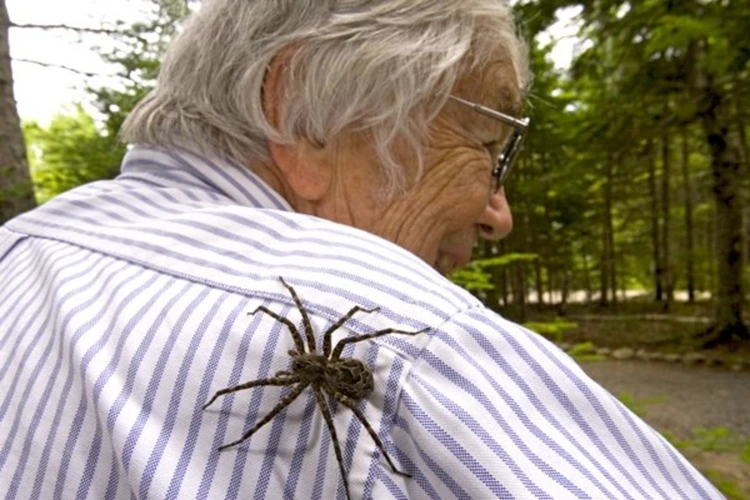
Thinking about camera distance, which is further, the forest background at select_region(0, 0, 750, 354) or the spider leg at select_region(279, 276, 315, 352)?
the forest background at select_region(0, 0, 750, 354)

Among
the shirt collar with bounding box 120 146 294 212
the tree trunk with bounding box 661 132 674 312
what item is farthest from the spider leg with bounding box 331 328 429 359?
the tree trunk with bounding box 661 132 674 312

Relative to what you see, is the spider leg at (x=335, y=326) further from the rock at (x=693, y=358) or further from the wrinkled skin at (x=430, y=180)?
the rock at (x=693, y=358)

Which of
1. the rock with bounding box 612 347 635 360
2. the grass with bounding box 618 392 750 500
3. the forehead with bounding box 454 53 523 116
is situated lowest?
the rock with bounding box 612 347 635 360

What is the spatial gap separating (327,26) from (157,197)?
0.53m

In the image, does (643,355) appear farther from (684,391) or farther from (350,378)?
(350,378)

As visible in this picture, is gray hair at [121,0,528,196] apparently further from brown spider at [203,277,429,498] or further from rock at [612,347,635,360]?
rock at [612,347,635,360]

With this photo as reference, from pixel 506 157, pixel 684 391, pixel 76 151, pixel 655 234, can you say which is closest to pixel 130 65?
pixel 76 151

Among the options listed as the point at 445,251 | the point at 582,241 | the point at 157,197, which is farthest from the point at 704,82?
the point at 157,197

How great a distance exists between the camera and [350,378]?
0.85 meters

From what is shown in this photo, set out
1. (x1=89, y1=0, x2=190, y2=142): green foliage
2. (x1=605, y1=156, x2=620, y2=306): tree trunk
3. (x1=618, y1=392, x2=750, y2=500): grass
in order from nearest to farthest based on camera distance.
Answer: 1. (x1=618, y1=392, x2=750, y2=500): grass
2. (x1=89, y1=0, x2=190, y2=142): green foliage
3. (x1=605, y1=156, x2=620, y2=306): tree trunk

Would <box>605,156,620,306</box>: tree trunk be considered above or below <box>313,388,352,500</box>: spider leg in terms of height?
below

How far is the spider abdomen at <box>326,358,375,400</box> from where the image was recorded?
0.84 m

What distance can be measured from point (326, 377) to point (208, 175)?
0.85 m

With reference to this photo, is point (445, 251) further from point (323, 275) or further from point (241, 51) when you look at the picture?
point (323, 275)
